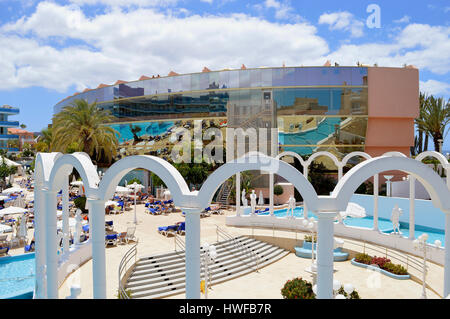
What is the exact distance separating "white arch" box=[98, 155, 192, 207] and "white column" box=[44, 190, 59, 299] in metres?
2.69

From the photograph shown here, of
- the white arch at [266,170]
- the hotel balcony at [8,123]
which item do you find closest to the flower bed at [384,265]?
the white arch at [266,170]

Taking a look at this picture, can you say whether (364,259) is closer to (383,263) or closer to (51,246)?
(383,263)

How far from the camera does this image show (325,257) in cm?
550

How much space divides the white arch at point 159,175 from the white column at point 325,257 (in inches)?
93.5

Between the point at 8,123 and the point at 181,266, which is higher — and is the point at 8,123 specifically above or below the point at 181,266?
above

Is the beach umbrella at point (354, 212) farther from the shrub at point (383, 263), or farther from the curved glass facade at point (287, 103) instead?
the curved glass facade at point (287, 103)

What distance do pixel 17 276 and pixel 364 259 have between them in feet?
52.0

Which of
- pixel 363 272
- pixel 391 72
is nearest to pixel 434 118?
pixel 391 72

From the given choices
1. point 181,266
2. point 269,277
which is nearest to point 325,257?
point 269,277

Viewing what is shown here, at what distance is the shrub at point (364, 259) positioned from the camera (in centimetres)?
1486

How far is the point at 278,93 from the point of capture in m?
33.0

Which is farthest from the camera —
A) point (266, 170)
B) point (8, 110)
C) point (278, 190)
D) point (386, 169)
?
point (8, 110)

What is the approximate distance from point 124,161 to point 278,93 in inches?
1124
